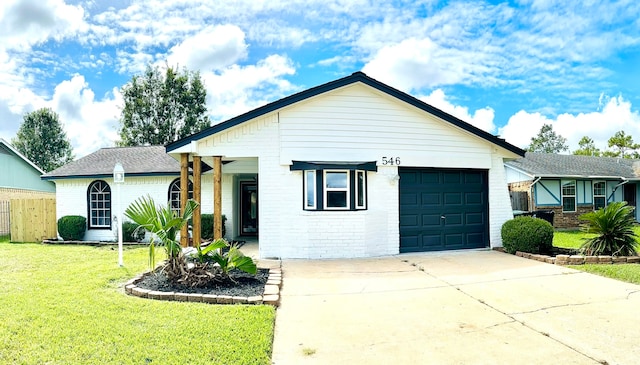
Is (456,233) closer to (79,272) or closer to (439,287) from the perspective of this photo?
(439,287)

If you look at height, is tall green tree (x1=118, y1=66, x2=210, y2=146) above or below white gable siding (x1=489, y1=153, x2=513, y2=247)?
above

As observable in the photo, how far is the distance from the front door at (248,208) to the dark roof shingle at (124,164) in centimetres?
271

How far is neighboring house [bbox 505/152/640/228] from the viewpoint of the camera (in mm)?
19828

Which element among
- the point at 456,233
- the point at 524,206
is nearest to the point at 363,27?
the point at 456,233

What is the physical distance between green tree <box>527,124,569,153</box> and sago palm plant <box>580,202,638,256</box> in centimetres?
4556

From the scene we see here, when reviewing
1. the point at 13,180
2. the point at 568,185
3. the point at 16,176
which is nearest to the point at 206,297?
the point at 13,180

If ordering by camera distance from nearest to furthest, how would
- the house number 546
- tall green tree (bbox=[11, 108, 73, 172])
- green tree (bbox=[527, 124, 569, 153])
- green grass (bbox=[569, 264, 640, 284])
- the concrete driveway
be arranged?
the concrete driveway
green grass (bbox=[569, 264, 640, 284])
the house number 546
tall green tree (bbox=[11, 108, 73, 172])
green tree (bbox=[527, 124, 569, 153])

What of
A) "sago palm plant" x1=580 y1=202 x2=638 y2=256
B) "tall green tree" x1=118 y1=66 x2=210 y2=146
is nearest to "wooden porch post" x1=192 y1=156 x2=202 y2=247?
"sago palm plant" x1=580 y1=202 x2=638 y2=256

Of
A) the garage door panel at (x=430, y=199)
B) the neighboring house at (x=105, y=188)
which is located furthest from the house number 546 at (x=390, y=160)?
the neighboring house at (x=105, y=188)

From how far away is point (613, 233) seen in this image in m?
8.74

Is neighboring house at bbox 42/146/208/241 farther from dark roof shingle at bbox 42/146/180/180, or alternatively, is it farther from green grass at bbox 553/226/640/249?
green grass at bbox 553/226/640/249

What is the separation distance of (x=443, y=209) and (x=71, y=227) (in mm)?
14023

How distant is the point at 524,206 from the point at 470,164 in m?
11.9

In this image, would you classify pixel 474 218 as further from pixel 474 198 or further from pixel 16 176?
pixel 16 176
